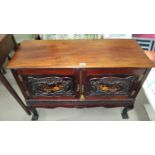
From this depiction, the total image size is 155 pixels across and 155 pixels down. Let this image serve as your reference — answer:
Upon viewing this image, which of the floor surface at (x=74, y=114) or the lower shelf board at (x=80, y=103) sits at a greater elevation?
the lower shelf board at (x=80, y=103)

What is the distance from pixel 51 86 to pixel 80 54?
30 cm

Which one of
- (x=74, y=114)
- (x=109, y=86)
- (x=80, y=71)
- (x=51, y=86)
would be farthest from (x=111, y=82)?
(x=74, y=114)

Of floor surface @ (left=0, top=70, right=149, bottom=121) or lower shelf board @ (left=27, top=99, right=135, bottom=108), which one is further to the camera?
floor surface @ (left=0, top=70, right=149, bottom=121)

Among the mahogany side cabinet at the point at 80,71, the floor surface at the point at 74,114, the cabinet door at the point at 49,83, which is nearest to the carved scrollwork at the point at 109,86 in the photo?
the mahogany side cabinet at the point at 80,71

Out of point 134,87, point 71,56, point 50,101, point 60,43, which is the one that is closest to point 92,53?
point 71,56

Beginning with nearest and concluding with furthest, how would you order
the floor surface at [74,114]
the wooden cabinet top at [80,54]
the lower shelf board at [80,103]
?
the wooden cabinet top at [80,54]
the lower shelf board at [80,103]
the floor surface at [74,114]

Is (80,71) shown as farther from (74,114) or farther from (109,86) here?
(74,114)

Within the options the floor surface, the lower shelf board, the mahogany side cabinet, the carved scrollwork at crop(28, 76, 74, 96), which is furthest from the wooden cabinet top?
the floor surface

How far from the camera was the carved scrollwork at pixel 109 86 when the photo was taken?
3.37 feet

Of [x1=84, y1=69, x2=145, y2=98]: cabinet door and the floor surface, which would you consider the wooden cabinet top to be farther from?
the floor surface

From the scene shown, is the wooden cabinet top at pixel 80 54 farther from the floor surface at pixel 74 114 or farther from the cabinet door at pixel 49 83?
the floor surface at pixel 74 114

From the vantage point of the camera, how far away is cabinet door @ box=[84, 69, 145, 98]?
0.98 m

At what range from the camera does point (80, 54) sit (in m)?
1.04

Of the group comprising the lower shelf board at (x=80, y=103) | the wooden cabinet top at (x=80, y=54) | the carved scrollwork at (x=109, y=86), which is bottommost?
the lower shelf board at (x=80, y=103)
